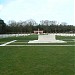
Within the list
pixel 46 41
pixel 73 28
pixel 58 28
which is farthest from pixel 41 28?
pixel 46 41

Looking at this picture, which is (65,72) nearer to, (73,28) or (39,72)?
(39,72)

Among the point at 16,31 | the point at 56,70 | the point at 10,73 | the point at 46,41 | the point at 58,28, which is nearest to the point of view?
the point at 10,73

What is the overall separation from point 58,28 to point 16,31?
16345 mm

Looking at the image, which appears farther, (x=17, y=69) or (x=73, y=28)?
(x=73, y=28)

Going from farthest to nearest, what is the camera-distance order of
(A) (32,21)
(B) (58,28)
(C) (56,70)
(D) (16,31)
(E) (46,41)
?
(A) (32,21)
(B) (58,28)
(D) (16,31)
(E) (46,41)
(C) (56,70)

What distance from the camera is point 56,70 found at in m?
7.10

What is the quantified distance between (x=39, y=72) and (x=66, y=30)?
261 feet

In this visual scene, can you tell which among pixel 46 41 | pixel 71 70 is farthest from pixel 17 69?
pixel 46 41

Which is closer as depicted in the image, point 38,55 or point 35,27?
point 38,55

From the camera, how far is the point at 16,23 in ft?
281

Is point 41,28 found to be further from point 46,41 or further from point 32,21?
point 46,41

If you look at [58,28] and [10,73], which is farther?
[58,28]

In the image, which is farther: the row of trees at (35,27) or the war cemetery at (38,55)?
the row of trees at (35,27)

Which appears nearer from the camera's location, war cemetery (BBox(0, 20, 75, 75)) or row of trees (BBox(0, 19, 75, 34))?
war cemetery (BBox(0, 20, 75, 75))
